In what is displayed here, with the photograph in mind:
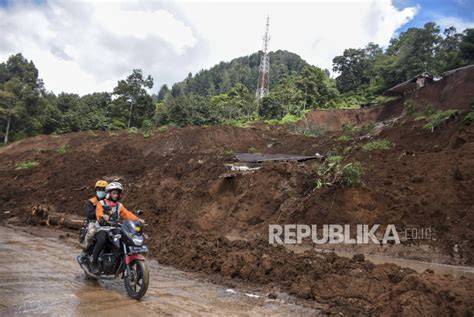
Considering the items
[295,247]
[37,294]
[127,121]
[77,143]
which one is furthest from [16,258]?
[127,121]

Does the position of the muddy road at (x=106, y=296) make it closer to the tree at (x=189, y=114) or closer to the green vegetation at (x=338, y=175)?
the green vegetation at (x=338, y=175)

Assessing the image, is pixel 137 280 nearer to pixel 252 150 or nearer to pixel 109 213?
pixel 109 213

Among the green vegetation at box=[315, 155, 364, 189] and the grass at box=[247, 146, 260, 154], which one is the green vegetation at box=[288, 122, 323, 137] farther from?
the green vegetation at box=[315, 155, 364, 189]

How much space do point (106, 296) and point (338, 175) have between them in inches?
315

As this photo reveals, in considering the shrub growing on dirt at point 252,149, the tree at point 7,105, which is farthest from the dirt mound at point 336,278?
the tree at point 7,105

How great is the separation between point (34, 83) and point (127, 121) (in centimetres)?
1937

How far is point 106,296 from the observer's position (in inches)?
239

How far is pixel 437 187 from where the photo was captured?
11570 millimetres

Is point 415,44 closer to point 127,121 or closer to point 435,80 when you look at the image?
point 435,80

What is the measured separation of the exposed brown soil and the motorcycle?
2.36 meters

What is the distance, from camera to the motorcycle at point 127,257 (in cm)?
600

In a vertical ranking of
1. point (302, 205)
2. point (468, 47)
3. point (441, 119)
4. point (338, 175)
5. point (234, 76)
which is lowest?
point (302, 205)

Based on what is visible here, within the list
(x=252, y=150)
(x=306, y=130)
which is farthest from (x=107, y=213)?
(x=306, y=130)

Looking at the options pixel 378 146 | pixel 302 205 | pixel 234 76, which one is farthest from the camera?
pixel 234 76
